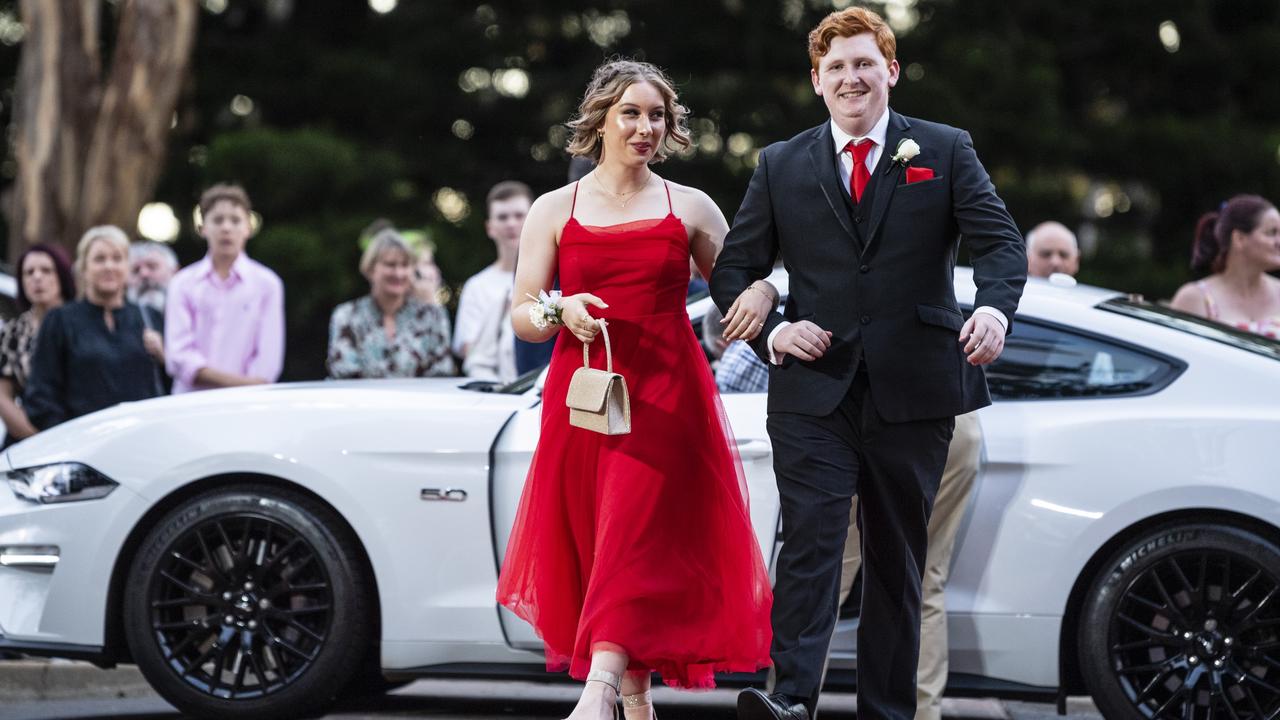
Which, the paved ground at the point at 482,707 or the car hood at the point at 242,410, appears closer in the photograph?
the car hood at the point at 242,410

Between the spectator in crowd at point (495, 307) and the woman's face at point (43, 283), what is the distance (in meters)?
1.89

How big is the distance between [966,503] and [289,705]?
2.32 meters

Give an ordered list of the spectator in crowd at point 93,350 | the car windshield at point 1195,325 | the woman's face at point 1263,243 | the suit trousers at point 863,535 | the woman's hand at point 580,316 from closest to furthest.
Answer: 1. the suit trousers at point 863,535
2. the woman's hand at point 580,316
3. the car windshield at point 1195,325
4. the woman's face at point 1263,243
5. the spectator in crowd at point 93,350

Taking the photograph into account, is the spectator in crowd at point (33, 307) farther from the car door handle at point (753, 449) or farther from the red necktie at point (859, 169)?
the red necktie at point (859, 169)

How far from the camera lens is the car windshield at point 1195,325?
5.60 m

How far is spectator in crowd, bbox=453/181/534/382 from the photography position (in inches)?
314

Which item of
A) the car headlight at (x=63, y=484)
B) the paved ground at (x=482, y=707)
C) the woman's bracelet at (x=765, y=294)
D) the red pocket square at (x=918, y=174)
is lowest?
the paved ground at (x=482, y=707)

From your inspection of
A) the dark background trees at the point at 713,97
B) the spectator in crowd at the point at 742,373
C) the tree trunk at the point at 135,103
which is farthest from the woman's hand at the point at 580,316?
the dark background trees at the point at 713,97

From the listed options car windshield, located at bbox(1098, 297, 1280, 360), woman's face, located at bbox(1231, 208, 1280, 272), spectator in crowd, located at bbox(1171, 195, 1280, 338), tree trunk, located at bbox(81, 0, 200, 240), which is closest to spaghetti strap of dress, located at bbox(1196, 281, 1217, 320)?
spectator in crowd, located at bbox(1171, 195, 1280, 338)

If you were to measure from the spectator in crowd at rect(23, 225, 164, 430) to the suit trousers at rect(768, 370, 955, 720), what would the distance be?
3941mm

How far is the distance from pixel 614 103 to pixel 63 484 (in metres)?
2.41

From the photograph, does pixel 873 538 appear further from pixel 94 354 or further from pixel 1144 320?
pixel 94 354

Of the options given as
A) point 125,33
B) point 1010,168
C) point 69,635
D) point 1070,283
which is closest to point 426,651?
point 69,635

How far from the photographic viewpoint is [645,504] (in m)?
4.76
